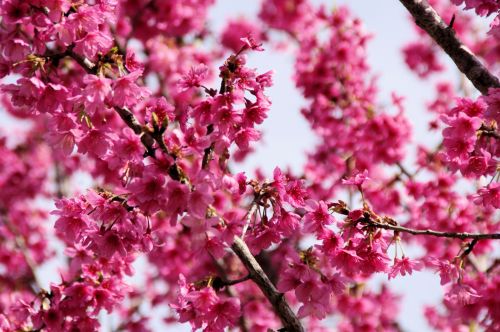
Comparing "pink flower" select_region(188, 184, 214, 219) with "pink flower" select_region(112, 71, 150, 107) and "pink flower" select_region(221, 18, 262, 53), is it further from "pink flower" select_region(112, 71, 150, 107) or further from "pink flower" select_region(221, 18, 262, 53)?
"pink flower" select_region(221, 18, 262, 53)

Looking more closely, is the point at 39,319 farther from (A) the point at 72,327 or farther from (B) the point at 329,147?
(B) the point at 329,147

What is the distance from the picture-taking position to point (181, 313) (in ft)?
9.73

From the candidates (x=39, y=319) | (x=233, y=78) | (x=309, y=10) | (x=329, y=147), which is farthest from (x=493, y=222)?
(x=309, y=10)

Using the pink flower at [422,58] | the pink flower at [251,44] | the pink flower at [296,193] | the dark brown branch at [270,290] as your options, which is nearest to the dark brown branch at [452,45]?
the pink flower at [251,44]

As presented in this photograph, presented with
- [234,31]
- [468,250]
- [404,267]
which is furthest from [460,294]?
[234,31]

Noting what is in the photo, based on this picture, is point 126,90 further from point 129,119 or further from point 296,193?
point 296,193

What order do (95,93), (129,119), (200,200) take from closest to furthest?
(200,200) → (95,93) → (129,119)

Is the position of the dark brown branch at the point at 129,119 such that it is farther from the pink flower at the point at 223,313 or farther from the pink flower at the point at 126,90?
the pink flower at the point at 223,313

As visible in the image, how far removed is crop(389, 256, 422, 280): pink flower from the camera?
3.23 metres

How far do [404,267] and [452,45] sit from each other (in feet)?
4.53

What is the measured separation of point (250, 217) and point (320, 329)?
5217 mm

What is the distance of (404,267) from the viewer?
10.6 feet

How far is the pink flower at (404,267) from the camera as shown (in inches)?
127

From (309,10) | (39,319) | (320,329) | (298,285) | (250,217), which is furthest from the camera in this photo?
(309,10)
